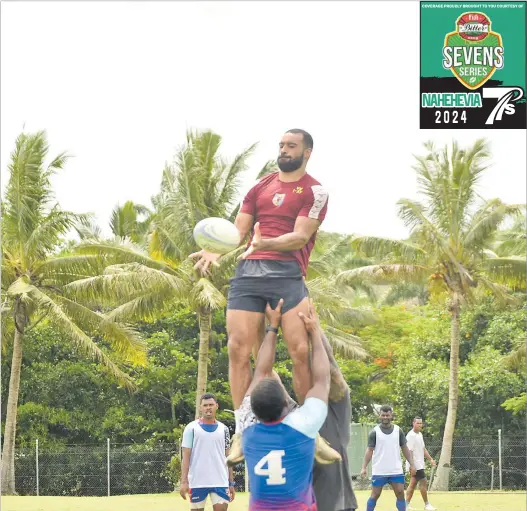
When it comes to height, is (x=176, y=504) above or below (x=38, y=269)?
below

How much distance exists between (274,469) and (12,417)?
79.2 feet

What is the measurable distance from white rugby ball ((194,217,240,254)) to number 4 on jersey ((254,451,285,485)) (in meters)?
2.03

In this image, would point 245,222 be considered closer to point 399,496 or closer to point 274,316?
point 274,316

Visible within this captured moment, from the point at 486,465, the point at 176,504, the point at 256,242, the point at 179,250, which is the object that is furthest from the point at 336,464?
the point at 486,465

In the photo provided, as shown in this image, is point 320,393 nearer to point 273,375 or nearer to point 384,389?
point 273,375

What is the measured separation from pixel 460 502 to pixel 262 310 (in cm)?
1667

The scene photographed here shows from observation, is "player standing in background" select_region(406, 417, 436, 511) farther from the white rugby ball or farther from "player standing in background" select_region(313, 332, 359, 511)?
the white rugby ball

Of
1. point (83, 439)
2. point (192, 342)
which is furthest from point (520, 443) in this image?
point (83, 439)

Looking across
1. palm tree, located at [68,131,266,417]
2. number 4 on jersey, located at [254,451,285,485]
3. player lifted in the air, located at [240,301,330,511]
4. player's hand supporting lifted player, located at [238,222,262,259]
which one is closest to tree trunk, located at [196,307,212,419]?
palm tree, located at [68,131,266,417]

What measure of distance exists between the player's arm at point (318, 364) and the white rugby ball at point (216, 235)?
32.2 inches

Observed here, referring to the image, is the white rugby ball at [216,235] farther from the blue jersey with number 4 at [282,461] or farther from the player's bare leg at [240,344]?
the blue jersey with number 4 at [282,461]

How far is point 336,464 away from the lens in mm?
7391

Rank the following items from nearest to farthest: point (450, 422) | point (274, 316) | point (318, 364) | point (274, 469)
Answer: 1. point (274, 469)
2. point (318, 364)
3. point (274, 316)
4. point (450, 422)

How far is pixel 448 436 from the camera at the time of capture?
31.3 meters
